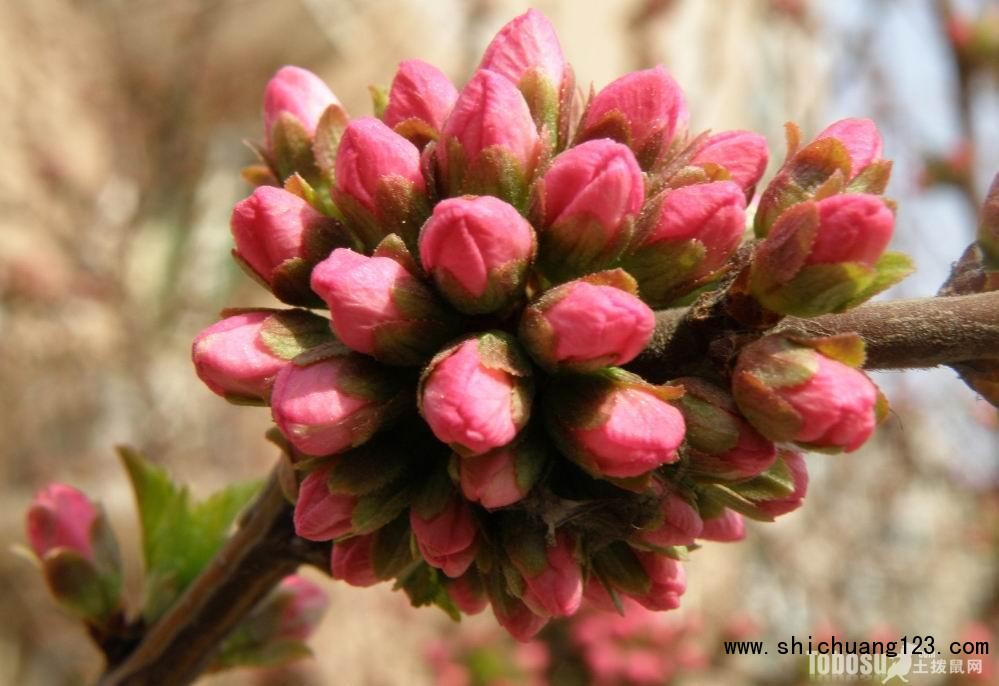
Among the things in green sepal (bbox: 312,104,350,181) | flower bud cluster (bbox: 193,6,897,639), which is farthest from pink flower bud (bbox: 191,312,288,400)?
green sepal (bbox: 312,104,350,181)

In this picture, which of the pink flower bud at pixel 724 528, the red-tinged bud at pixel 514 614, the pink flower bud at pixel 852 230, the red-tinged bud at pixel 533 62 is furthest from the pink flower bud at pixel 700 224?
the red-tinged bud at pixel 514 614

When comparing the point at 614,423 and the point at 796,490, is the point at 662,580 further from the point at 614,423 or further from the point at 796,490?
the point at 614,423

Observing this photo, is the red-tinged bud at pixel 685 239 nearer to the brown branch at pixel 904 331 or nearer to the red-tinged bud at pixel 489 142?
the brown branch at pixel 904 331

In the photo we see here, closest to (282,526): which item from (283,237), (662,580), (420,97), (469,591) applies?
(469,591)

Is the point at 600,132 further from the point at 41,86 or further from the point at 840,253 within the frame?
Answer: the point at 41,86

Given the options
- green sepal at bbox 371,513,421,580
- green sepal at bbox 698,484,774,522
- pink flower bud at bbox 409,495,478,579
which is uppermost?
pink flower bud at bbox 409,495,478,579

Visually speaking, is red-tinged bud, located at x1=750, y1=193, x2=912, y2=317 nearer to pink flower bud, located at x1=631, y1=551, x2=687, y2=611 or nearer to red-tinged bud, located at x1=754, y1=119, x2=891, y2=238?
red-tinged bud, located at x1=754, y1=119, x2=891, y2=238
